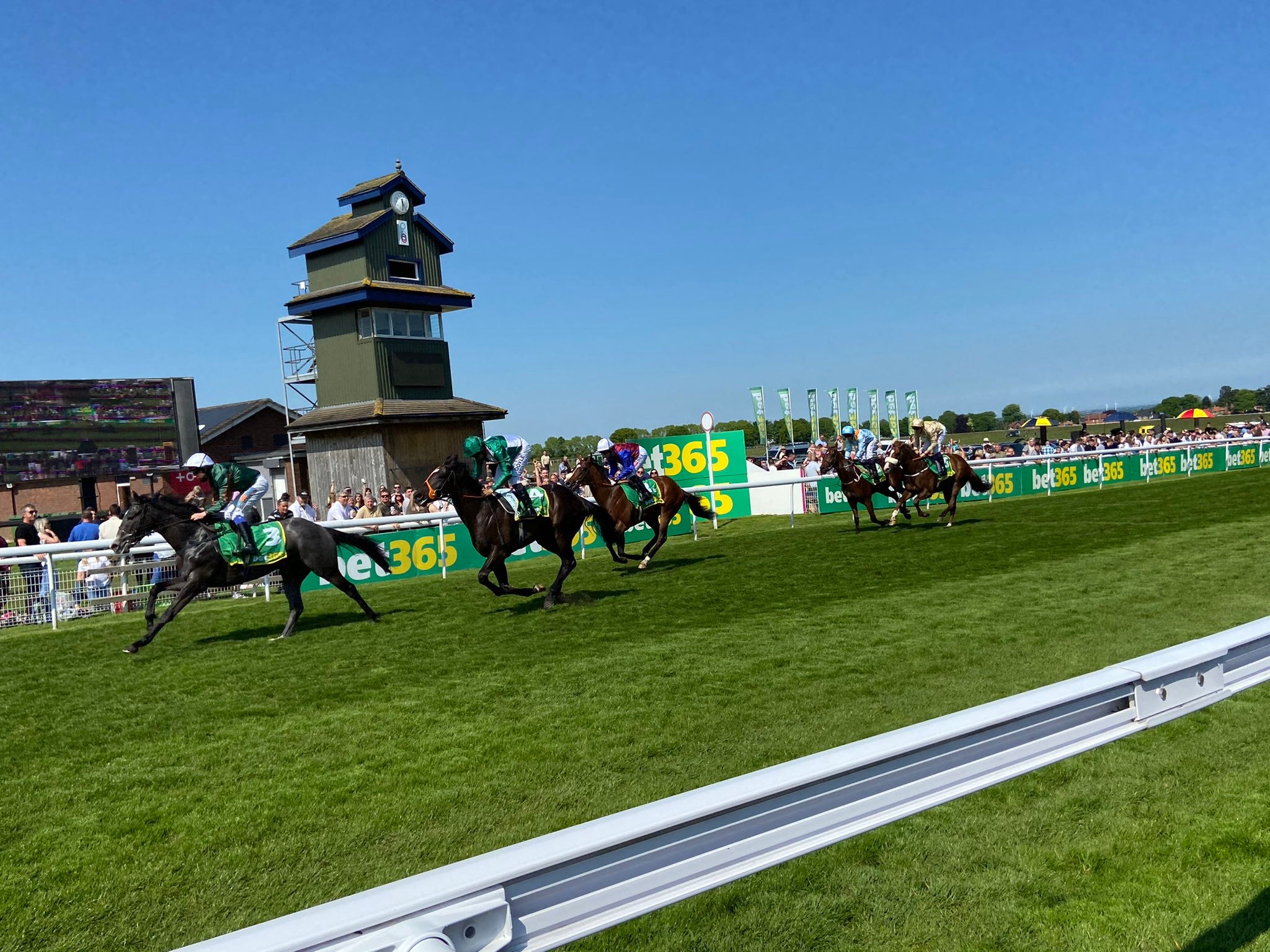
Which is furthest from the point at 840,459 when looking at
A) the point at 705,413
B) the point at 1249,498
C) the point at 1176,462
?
the point at 1176,462

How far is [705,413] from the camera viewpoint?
754 inches

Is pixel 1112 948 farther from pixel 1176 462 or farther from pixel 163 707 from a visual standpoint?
pixel 1176 462

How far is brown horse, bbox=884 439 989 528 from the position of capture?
16.1 meters

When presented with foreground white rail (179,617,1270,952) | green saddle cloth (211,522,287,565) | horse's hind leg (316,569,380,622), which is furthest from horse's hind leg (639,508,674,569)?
foreground white rail (179,617,1270,952)

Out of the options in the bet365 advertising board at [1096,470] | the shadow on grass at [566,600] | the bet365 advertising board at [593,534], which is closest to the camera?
the shadow on grass at [566,600]

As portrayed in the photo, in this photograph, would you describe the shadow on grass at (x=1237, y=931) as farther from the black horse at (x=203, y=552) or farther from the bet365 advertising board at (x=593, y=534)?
the bet365 advertising board at (x=593, y=534)

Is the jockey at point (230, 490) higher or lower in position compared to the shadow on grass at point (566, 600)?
higher

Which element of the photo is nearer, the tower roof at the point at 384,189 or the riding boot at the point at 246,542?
the riding boot at the point at 246,542

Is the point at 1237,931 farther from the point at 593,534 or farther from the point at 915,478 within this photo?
the point at 915,478

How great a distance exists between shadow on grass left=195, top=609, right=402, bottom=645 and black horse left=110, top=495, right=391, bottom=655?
0.32 meters

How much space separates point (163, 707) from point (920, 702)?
4827 millimetres

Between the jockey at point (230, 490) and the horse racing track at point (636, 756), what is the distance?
1135 mm

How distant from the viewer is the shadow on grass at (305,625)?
914 cm

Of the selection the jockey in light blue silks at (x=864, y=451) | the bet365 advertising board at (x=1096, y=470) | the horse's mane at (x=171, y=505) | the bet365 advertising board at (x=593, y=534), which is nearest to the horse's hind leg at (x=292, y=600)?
the horse's mane at (x=171, y=505)
